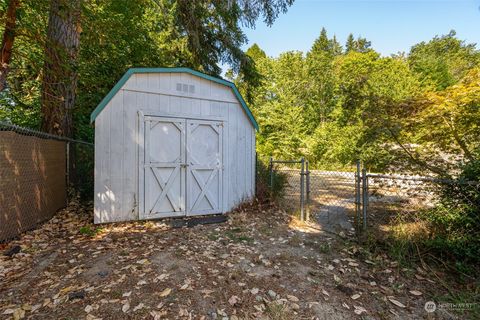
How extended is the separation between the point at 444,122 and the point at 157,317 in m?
5.07

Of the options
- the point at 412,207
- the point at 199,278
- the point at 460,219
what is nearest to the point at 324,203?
the point at 412,207

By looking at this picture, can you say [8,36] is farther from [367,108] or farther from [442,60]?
[442,60]

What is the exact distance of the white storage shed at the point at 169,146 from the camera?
4.66 metres

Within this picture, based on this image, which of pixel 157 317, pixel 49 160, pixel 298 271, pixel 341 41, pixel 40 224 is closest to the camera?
pixel 157 317

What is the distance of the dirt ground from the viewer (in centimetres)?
235

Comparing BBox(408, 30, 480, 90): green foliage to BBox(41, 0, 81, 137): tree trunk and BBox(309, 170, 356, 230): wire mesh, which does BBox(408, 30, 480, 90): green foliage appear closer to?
BBox(309, 170, 356, 230): wire mesh

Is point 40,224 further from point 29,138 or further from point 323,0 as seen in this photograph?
point 323,0

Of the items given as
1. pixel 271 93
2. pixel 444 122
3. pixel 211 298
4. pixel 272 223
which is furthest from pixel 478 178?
pixel 271 93

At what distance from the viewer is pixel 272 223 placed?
5.32 m

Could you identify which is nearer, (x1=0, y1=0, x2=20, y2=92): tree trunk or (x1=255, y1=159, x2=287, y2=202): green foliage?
(x1=0, y1=0, x2=20, y2=92): tree trunk
